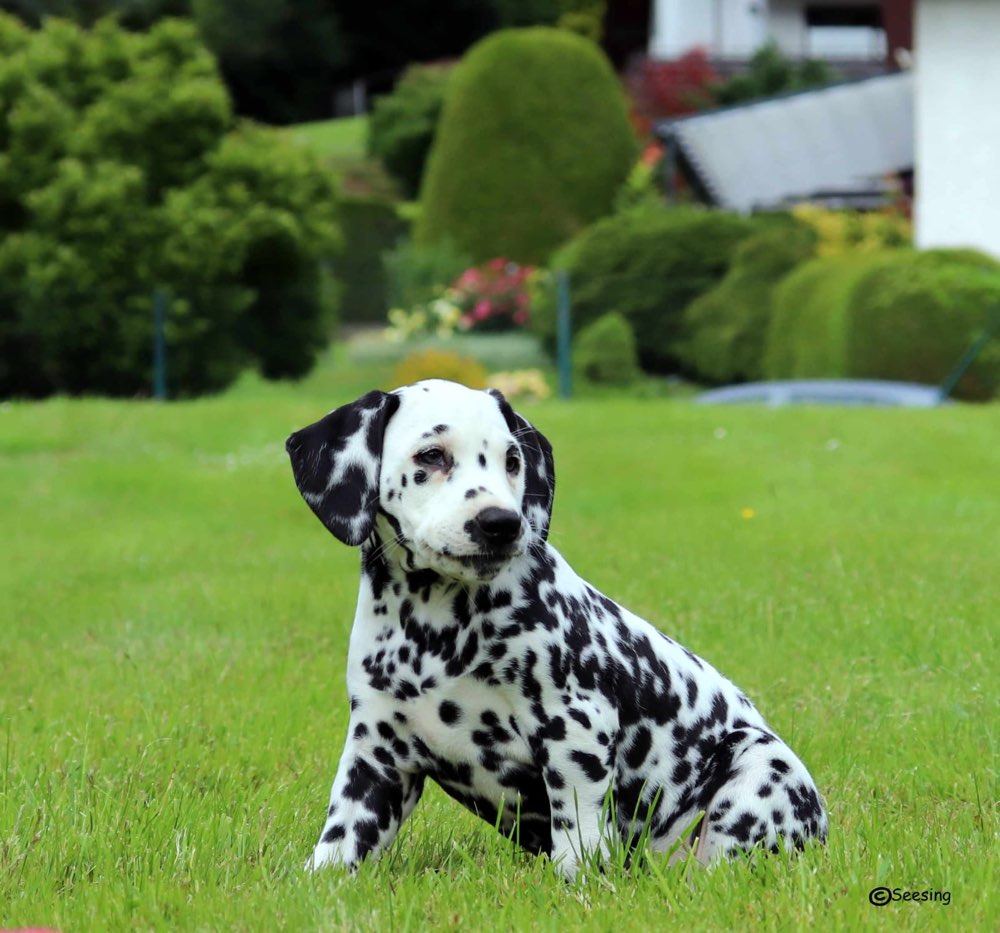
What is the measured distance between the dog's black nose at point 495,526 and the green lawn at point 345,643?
913mm

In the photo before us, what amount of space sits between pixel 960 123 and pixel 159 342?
14.9m

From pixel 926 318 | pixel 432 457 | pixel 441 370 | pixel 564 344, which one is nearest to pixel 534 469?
pixel 432 457

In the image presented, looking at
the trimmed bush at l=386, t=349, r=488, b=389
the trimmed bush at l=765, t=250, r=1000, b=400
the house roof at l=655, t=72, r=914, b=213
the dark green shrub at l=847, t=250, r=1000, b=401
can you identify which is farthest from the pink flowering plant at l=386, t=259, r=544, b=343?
the dark green shrub at l=847, t=250, r=1000, b=401

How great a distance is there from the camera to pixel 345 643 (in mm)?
7664

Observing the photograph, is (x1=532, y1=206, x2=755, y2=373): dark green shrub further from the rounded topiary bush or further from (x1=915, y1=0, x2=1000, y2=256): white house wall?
the rounded topiary bush

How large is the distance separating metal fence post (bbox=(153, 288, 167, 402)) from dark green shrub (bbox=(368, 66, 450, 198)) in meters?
24.7

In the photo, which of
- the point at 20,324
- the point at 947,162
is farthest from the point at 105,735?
the point at 947,162

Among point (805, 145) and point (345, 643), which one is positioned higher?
point (345, 643)

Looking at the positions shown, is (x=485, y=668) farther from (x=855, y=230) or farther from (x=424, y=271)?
(x=424, y=271)

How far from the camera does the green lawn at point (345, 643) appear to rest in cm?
376

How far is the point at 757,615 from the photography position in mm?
7652

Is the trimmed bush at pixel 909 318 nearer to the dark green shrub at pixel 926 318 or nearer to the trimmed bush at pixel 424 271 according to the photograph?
the dark green shrub at pixel 926 318

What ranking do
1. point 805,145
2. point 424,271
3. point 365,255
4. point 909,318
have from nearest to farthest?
point 909,318 < point 424,271 < point 805,145 < point 365,255

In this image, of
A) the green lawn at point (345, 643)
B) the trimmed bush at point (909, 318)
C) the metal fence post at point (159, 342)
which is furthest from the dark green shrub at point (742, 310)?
the metal fence post at point (159, 342)
